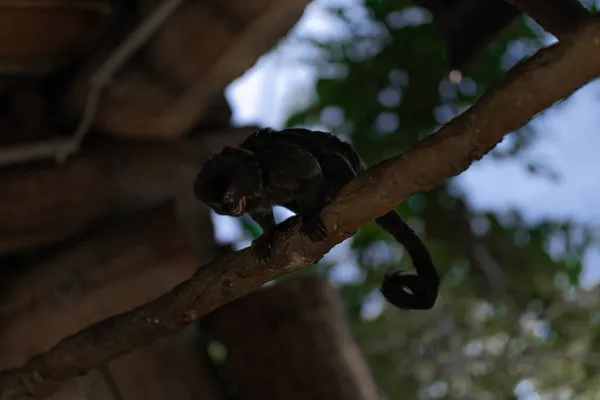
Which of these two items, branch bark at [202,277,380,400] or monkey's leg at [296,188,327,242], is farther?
branch bark at [202,277,380,400]

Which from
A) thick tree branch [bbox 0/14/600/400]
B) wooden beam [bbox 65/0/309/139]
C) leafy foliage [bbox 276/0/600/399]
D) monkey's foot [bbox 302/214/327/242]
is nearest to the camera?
thick tree branch [bbox 0/14/600/400]

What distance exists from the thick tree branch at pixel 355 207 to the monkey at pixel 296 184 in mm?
45

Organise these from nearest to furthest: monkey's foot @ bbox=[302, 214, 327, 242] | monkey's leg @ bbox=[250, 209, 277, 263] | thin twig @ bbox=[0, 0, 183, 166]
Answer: monkey's foot @ bbox=[302, 214, 327, 242]
monkey's leg @ bbox=[250, 209, 277, 263]
thin twig @ bbox=[0, 0, 183, 166]

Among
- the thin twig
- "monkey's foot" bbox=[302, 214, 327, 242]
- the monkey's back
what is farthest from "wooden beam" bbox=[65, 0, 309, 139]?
"monkey's foot" bbox=[302, 214, 327, 242]

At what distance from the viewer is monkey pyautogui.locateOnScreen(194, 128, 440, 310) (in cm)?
110

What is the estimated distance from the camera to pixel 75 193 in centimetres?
210

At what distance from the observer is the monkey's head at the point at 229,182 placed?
1.09m

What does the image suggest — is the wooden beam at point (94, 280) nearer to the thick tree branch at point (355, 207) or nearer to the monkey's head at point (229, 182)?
the thick tree branch at point (355, 207)

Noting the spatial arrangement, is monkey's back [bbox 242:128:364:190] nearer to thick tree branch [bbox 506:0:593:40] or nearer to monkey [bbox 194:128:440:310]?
monkey [bbox 194:128:440:310]

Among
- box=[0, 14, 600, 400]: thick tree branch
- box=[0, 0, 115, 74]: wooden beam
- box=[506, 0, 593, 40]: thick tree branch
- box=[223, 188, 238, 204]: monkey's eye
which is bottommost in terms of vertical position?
box=[0, 14, 600, 400]: thick tree branch

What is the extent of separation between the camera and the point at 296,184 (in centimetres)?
112

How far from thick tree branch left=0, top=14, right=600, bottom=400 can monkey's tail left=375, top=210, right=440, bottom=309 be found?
0.19m

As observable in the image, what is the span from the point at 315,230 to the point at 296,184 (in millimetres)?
113

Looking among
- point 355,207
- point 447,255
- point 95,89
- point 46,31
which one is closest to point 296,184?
point 355,207
